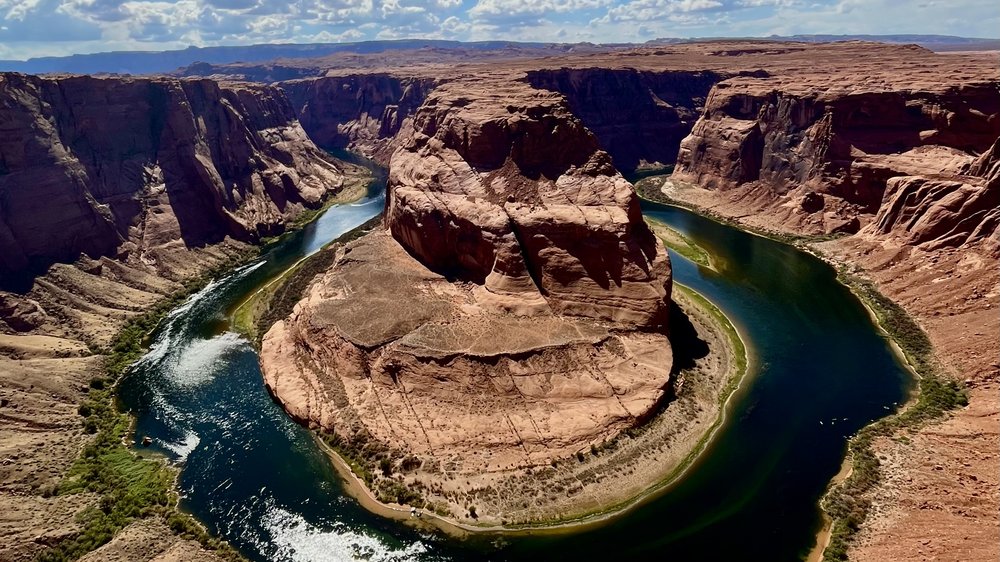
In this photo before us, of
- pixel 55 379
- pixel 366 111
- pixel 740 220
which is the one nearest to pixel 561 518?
pixel 55 379

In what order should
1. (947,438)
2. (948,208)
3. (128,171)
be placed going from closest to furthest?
(947,438), (948,208), (128,171)

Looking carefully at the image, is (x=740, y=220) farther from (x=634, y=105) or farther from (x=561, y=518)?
(x=561, y=518)

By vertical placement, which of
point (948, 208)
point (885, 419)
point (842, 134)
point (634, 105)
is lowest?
point (885, 419)

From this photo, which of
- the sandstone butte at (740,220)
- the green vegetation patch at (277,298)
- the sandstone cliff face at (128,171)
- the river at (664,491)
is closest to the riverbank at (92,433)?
the sandstone butte at (740,220)

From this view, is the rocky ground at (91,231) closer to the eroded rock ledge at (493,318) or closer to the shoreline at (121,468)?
the shoreline at (121,468)

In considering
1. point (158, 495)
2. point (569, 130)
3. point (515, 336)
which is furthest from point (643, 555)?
point (569, 130)

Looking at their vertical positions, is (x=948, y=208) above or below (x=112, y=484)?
above
